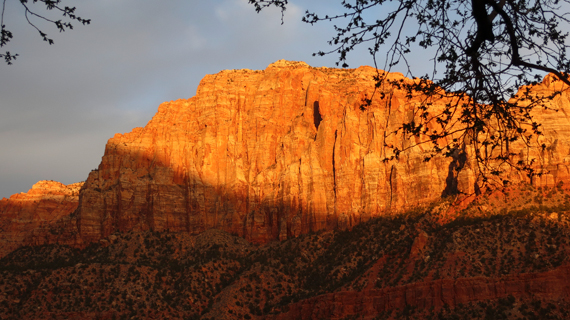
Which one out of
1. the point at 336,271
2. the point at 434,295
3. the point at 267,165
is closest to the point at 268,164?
the point at 267,165

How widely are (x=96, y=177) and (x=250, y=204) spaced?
28783 mm

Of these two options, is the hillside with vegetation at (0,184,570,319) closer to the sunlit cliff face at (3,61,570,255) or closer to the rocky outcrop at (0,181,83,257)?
the sunlit cliff face at (3,61,570,255)

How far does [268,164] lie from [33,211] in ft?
158

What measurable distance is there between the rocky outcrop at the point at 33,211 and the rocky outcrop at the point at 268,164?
467 inches

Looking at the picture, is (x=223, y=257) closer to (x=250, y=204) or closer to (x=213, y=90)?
(x=250, y=204)

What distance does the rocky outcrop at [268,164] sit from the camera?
10962 cm

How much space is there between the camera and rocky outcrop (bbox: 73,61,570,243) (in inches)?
4316

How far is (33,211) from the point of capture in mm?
136250

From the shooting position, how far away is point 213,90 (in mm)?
135250

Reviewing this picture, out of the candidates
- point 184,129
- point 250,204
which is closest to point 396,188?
point 250,204

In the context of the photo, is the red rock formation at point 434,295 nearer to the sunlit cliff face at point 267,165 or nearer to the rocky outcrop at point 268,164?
the sunlit cliff face at point 267,165

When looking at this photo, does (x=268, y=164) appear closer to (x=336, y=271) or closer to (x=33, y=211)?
(x=336, y=271)

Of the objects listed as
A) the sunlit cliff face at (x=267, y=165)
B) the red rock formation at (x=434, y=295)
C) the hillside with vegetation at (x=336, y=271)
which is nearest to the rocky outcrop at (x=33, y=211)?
the hillside with vegetation at (x=336, y=271)

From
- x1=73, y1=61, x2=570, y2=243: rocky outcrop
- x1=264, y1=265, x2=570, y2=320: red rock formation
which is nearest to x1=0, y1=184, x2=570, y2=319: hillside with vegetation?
x1=264, y1=265, x2=570, y2=320: red rock formation
